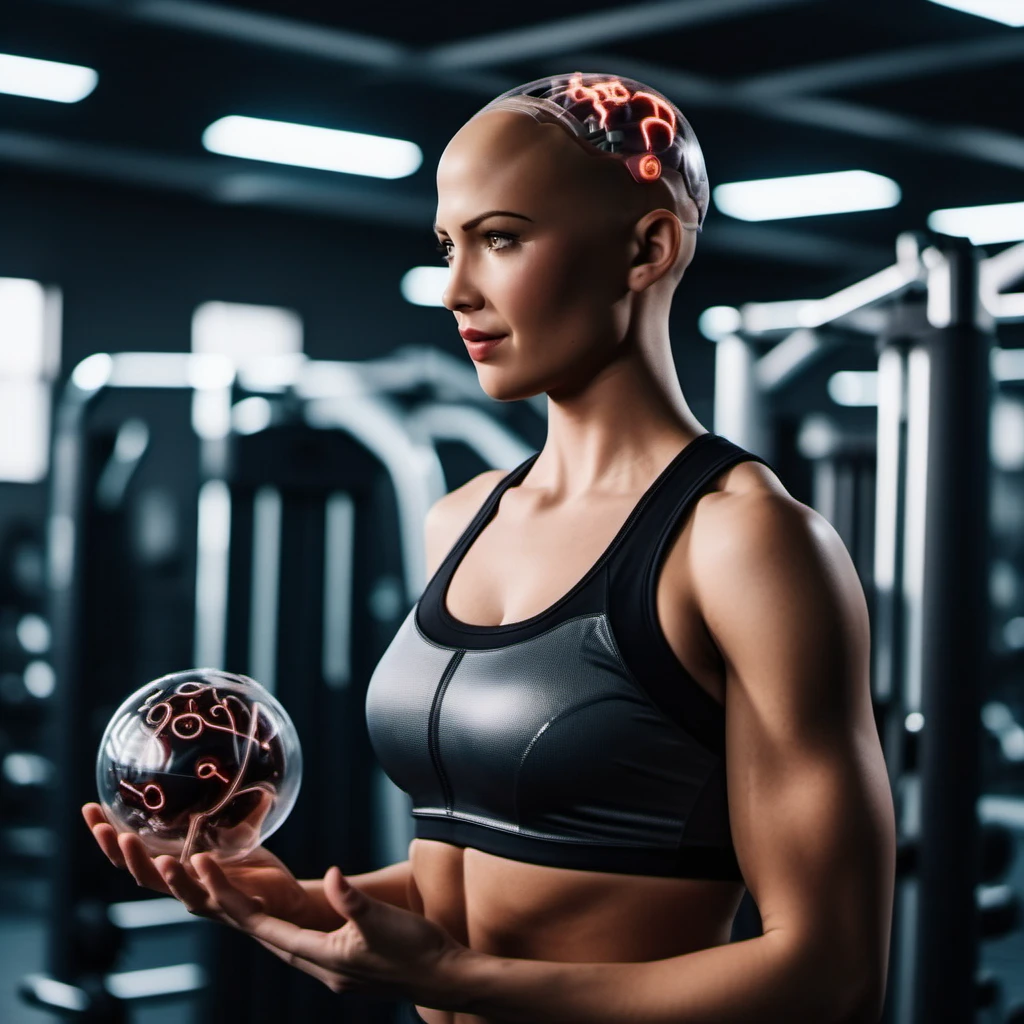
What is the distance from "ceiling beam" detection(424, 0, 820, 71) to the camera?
445cm

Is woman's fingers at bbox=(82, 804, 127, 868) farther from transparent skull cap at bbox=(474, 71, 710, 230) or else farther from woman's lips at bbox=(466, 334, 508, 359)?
transparent skull cap at bbox=(474, 71, 710, 230)

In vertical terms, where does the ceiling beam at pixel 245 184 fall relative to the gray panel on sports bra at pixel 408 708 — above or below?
above

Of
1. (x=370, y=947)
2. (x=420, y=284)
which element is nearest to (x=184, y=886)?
(x=370, y=947)

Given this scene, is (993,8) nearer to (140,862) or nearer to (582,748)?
(582,748)

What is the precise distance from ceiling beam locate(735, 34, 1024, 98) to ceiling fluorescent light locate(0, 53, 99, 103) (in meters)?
2.48

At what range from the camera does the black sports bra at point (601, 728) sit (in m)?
0.95

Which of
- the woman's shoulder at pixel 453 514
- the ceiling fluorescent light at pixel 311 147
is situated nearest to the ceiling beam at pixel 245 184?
the ceiling fluorescent light at pixel 311 147

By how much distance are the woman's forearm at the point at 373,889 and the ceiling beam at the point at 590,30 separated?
3.74 meters

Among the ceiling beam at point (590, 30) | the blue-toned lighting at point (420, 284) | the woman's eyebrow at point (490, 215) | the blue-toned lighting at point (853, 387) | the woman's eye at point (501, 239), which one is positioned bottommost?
the woman's eye at point (501, 239)

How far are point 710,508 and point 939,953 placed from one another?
1.48m

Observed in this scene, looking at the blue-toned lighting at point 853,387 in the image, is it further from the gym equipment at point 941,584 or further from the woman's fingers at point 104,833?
the woman's fingers at point 104,833

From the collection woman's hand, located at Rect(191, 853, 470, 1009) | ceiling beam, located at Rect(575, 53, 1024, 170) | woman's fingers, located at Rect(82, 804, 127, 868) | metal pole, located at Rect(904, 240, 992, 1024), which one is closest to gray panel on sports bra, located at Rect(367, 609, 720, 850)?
woman's hand, located at Rect(191, 853, 470, 1009)

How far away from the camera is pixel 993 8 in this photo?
4.29 m

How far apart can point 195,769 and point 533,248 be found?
1.47 ft
